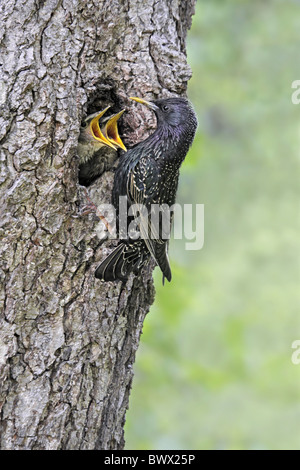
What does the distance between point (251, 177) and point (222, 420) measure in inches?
121

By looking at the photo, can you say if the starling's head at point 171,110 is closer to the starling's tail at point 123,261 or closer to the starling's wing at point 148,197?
the starling's wing at point 148,197

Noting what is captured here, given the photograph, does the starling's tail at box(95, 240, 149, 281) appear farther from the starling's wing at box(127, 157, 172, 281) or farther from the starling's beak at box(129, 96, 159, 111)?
the starling's beak at box(129, 96, 159, 111)

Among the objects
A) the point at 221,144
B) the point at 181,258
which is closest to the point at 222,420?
the point at 181,258

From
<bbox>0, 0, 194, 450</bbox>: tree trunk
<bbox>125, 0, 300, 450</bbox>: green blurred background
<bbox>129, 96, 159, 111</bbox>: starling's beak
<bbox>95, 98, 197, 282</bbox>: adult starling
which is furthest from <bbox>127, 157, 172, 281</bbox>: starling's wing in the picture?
<bbox>125, 0, 300, 450</bbox>: green blurred background

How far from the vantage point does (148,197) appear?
356 cm

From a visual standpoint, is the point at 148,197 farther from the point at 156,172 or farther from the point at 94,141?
the point at 94,141

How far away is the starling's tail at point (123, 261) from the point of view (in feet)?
10.1

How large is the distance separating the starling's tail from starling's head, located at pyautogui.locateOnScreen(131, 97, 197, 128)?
713 millimetres

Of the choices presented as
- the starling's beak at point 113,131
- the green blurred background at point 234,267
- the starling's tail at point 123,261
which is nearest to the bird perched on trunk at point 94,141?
the starling's beak at point 113,131

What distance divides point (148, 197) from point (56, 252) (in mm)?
749

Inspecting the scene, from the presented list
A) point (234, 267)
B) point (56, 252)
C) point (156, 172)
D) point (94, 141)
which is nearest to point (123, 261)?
point (56, 252)

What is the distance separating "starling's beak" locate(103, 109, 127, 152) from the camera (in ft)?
11.6

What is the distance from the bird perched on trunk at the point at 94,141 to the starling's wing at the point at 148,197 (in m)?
0.17

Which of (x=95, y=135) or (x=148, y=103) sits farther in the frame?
(x=95, y=135)
